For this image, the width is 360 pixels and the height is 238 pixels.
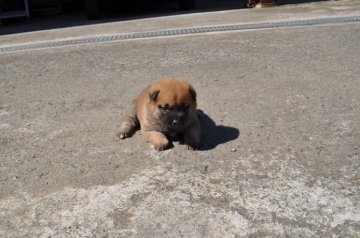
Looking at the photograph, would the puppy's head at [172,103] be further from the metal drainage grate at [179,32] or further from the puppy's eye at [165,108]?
the metal drainage grate at [179,32]

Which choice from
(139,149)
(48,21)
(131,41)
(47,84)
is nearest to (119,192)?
(139,149)

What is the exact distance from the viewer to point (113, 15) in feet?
38.4

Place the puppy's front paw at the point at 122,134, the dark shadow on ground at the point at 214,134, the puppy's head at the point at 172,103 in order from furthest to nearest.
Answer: the puppy's front paw at the point at 122,134
the dark shadow on ground at the point at 214,134
the puppy's head at the point at 172,103

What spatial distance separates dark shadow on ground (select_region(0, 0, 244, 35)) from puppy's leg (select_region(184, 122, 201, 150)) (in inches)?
293

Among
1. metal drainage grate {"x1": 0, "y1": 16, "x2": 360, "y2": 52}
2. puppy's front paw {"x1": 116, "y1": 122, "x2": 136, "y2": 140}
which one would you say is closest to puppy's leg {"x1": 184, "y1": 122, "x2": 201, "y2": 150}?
puppy's front paw {"x1": 116, "y1": 122, "x2": 136, "y2": 140}

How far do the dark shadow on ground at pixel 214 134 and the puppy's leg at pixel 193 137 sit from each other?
6 centimetres

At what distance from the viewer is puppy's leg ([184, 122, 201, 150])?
3.54 metres

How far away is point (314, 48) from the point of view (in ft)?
21.1

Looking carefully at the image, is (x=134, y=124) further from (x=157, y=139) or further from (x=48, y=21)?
(x=48, y=21)

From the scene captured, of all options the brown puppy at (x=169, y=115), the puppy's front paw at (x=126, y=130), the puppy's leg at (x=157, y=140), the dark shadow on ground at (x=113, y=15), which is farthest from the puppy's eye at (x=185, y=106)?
the dark shadow on ground at (x=113, y=15)

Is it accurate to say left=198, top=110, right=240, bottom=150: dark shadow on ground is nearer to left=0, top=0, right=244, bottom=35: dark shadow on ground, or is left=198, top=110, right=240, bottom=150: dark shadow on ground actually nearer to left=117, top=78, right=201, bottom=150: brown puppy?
left=117, top=78, right=201, bottom=150: brown puppy

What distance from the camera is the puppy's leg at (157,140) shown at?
139 inches

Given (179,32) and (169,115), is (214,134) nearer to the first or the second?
(169,115)

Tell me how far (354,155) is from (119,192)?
5.79ft
